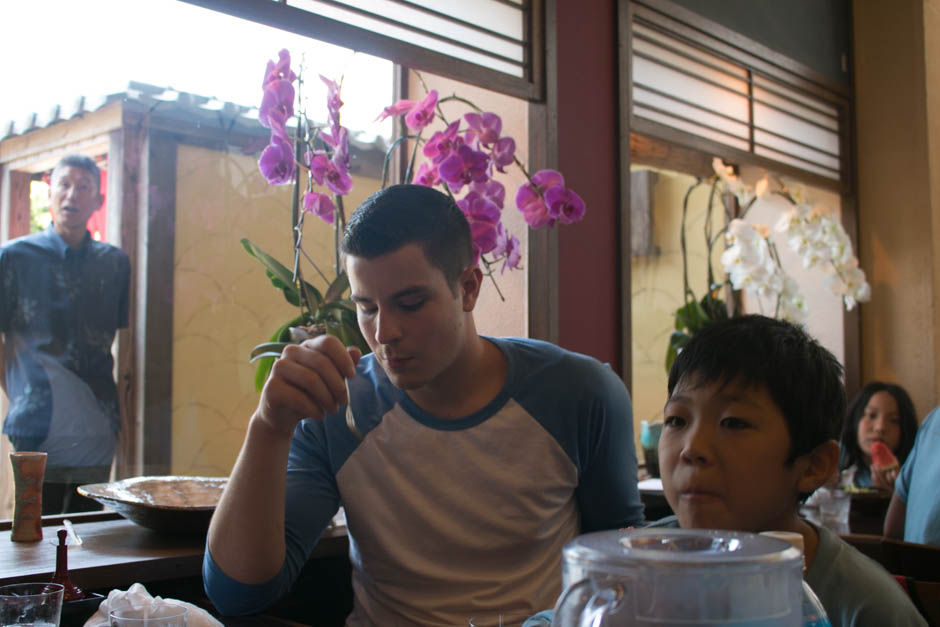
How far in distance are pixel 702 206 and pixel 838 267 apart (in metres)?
0.78

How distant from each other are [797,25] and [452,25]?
2.22 metres

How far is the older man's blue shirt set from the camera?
209cm

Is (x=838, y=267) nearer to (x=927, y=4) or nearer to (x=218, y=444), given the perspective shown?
(x=927, y=4)

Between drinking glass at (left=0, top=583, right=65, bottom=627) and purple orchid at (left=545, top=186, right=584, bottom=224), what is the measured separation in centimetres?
127

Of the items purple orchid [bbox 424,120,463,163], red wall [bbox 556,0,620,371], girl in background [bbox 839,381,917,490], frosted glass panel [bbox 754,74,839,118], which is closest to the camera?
purple orchid [bbox 424,120,463,163]

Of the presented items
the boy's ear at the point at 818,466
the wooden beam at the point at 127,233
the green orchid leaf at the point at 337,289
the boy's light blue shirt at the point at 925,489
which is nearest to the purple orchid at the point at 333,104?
the green orchid leaf at the point at 337,289

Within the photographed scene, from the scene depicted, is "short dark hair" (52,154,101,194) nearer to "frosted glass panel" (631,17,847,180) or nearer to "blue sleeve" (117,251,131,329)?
"blue sleeve" (117,251,131,329)

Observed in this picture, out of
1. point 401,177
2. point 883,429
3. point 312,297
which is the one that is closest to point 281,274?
point 312,297

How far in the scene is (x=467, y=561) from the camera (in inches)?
60.8

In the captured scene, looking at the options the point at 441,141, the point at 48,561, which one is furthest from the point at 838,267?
the point at 48,561

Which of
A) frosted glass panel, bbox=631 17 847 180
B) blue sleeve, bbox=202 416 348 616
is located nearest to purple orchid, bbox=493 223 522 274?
blue sleeve, bbox=202 416 348 616

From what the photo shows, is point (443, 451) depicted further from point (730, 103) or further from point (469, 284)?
point (730, 103)

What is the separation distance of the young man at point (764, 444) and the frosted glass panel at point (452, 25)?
1.41 meters

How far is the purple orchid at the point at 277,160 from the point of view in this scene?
1.80 m
